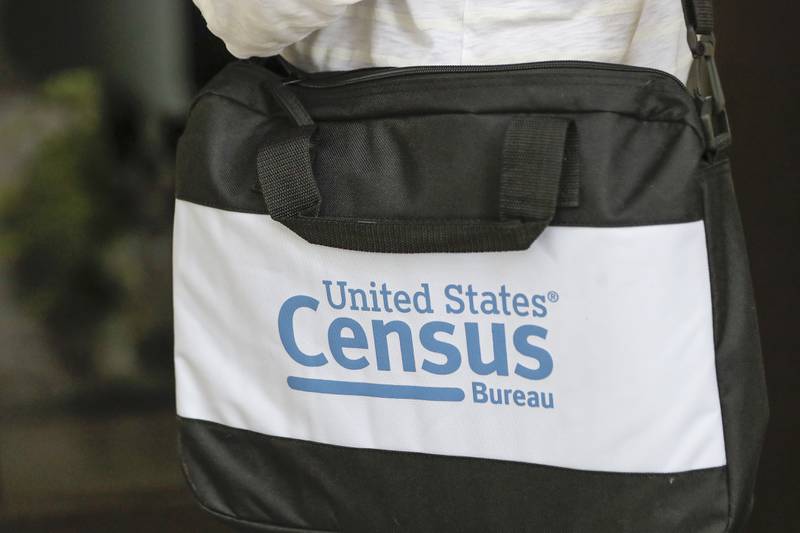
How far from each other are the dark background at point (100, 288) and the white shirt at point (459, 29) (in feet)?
1.94

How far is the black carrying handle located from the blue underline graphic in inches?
4.0

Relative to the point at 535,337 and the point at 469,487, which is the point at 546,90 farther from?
the point at 469,487

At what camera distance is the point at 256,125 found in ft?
2.46

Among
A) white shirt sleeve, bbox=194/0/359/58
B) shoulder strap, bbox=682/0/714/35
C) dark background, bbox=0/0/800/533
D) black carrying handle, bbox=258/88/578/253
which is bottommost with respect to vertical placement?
dark background, bbox=0/0/800/533

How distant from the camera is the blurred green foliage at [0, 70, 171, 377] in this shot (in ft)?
4.24

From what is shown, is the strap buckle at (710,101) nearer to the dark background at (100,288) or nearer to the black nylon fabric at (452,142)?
the black nylon fabric at (452,142)

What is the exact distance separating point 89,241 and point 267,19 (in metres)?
0.77

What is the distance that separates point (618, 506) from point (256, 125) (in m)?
0.39

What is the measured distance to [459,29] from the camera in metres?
0.65

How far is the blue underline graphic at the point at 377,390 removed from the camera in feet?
2.26

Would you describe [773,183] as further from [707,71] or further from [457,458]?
[457,458]

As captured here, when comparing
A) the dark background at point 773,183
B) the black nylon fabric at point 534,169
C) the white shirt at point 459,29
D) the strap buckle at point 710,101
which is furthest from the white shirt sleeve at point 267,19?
the dark background at point 773,183

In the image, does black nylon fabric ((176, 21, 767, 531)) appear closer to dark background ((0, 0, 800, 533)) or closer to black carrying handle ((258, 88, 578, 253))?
black carrying handle ((258, 88, 578, 253))

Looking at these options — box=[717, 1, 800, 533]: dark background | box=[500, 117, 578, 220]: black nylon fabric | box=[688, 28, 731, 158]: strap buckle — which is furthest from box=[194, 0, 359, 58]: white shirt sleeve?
box=[717, 1, 800, 533]: dark background
